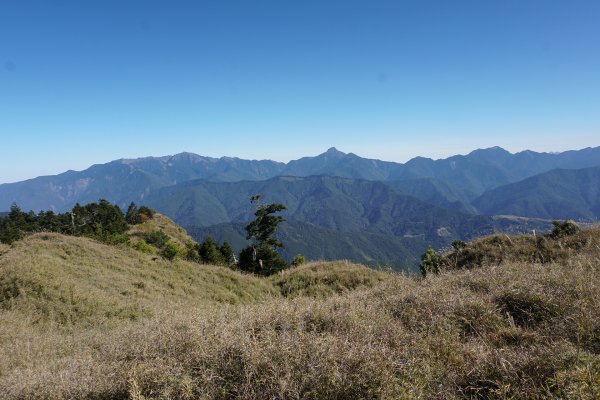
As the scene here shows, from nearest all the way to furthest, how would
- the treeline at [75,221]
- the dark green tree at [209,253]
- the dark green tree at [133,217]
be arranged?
the dark green tree at [209,253] < the treeline at [75,221] < the dark green tree at [133,217]

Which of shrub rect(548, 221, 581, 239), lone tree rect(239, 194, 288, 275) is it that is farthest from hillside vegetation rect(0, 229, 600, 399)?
lone tree rect(239, 194, 288, 275)

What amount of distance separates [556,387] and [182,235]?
69.6m

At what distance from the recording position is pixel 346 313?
4.73 metres

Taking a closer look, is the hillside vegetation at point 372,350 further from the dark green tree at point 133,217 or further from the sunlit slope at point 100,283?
the dark green tree at point 133,217

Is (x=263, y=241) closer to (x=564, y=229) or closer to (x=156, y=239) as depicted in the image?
(x=156, y=239)

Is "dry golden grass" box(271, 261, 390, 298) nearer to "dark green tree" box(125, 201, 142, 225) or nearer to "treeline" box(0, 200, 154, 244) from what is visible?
"treeline" box(0, 200, 154, 244)

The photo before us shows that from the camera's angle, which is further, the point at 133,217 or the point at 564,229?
the point at 133,217

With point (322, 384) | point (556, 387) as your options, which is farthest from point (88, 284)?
point (556, 387)

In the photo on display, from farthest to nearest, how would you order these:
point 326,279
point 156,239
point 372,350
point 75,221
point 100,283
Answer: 1. point 75,221
2. point 156,239
3. point 326,279
4. point 100,283
5. point 372,350

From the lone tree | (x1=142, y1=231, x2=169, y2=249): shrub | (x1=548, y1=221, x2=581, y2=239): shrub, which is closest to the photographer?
(x1=548, y1=221, x2=581, y2=239): shrub

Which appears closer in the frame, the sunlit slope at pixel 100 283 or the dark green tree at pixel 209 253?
the sunlit slope at pixel 100 283

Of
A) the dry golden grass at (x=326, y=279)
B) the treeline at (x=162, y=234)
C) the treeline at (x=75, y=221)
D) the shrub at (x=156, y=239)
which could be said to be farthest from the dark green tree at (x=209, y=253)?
the dry golden grass at (x=326, y=279)

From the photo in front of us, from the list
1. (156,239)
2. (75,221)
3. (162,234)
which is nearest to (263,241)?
(156,239)

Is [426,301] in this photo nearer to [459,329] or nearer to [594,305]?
[459,329]
